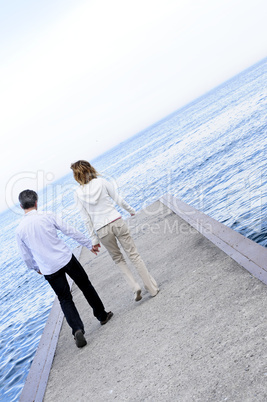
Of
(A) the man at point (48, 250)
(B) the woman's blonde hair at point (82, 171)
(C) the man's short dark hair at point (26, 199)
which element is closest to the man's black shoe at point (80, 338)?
(A) the man at point (48, 250)

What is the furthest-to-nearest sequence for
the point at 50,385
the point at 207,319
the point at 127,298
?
the point at 127,298
the point at 50,385
the point at 207,319

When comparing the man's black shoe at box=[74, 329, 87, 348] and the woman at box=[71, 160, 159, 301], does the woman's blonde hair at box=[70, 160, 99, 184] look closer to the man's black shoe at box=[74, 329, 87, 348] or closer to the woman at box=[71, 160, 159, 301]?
the woman at box=[71, 160, 159, 301]

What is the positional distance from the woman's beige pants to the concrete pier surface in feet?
0.91

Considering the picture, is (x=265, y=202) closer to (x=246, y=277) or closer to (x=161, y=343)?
(x=246, y=277)

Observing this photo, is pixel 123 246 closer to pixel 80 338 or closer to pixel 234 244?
pixel 80 338

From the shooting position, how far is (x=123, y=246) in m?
5.18

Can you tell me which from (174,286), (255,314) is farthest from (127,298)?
(255,314)

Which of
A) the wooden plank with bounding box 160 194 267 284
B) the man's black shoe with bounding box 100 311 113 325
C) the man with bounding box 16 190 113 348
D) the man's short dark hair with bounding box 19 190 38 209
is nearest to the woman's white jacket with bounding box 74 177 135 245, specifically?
the man with bounding box 16 190 113 348

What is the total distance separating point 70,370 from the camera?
14.6 ft

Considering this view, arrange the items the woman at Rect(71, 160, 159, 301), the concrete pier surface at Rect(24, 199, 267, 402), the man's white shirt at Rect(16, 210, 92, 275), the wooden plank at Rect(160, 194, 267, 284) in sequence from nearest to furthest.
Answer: the concrete pier surface at Rect(24, 199, 267, 402), the wooden plank at Rect(160, 194, 267, 284), the man's white shirt at Rect(16, 210, 92, 275), the woman at Rect(71, 160, 159, 301)

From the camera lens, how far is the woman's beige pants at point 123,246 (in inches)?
197

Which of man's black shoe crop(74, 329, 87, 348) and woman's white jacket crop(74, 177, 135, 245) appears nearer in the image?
man's black shoe crop(74, 329, 87, 348)

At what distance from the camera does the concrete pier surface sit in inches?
118

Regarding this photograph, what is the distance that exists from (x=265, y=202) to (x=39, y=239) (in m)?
7.43
